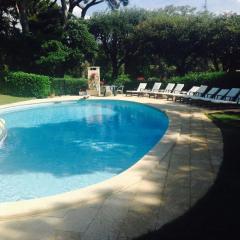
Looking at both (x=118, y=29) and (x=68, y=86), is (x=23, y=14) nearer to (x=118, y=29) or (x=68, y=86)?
(x=68, y=86)

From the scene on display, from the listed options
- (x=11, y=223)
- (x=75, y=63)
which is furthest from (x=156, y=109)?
(x=75, y=63)

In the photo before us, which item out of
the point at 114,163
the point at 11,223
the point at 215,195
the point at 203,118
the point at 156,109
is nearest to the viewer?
the point at 11,223

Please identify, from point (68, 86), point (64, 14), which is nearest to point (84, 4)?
point (64, 14)

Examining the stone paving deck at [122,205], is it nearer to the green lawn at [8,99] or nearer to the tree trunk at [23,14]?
the green lawn at [8,99]

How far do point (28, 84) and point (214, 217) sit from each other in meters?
26.2

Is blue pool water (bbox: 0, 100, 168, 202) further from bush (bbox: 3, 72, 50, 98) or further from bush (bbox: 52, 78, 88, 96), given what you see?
bush (bbox: 52, 78, 88, 96)

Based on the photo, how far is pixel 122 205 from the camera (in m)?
5.69

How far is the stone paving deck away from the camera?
4.85m

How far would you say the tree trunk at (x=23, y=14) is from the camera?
31.9 metres

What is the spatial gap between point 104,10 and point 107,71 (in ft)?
27.4

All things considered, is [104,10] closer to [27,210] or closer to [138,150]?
[138,150]

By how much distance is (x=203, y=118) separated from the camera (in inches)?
579

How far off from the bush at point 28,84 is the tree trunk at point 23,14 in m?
5.59

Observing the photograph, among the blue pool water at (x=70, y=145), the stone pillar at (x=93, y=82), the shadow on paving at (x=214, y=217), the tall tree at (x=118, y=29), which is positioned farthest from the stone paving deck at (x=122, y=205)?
the tall tree at (x=118, y=29)
